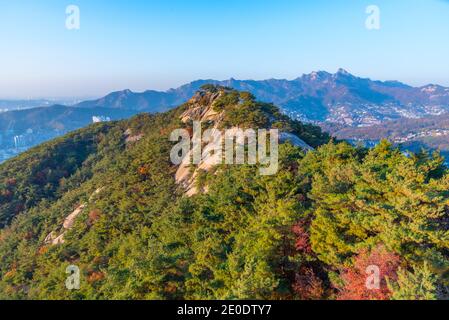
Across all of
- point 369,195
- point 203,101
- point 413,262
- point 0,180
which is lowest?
point 0,180

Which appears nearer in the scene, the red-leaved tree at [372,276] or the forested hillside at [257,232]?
the red-leaved tree at [372,276]

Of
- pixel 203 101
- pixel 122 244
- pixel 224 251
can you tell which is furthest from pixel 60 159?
pixel 224 251

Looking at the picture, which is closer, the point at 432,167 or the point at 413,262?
the point at 413,262

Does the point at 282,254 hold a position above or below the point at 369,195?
below

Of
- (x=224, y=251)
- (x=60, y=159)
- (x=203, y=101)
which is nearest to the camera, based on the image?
(x=224, y=251)

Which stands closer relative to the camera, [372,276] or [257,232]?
[372,276]

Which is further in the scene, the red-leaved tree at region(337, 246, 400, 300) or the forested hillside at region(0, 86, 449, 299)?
the forested hillside at region(0, 86, 449, 299)

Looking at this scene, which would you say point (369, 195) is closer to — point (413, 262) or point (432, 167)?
point (413, 262)
